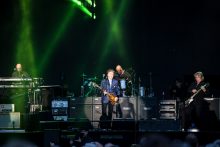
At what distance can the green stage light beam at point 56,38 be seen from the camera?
21.7m

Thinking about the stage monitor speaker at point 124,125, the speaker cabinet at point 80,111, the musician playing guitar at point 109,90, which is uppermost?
the musician playing guitar at point 109,90

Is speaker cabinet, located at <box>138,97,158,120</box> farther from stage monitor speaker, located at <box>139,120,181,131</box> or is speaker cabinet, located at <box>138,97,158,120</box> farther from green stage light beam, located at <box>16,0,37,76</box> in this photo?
stage monitor speaker, located at <box>139,120,181,131</box>

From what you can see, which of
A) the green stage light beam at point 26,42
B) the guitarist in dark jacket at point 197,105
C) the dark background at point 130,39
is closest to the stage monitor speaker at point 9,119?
the guitarist in dark jacket at point 197,105

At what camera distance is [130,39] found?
70.1 feet

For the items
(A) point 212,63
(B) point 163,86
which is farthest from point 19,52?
(A) point 212,63

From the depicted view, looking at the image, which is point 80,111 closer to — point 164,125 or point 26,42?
point 26,42

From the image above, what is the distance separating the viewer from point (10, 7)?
21906 mm

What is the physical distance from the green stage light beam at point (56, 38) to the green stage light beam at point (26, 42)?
1.32ft

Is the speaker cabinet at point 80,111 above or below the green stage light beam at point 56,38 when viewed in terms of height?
below

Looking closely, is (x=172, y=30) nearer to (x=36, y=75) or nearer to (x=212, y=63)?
(x=212, y=63)

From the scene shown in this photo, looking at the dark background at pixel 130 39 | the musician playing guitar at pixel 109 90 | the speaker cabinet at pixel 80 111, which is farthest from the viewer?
the dark background at pixel 130 39

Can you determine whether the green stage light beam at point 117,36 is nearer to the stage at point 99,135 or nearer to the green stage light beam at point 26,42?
the green stage light beam at point 26,42

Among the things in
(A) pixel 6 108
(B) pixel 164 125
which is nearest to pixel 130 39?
(A) pixel 6 108

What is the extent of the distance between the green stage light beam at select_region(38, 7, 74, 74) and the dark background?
113 millimetres
